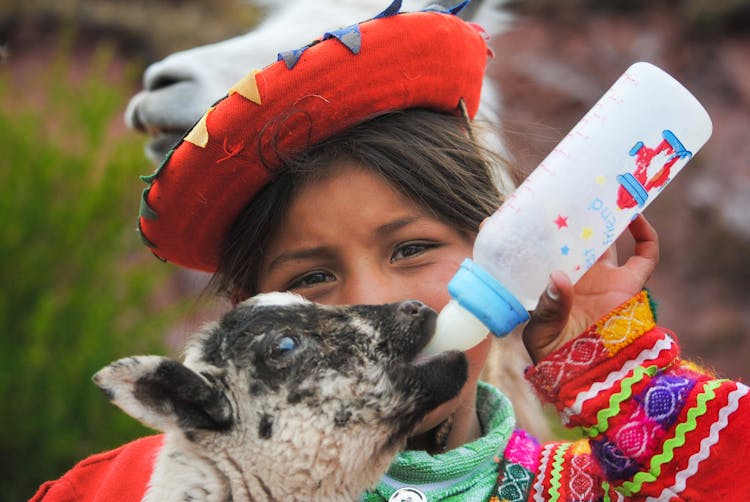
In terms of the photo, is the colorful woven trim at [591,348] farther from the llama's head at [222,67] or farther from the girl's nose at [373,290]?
the llama's head at [222,67]

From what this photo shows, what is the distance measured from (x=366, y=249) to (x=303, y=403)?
12.3 inches

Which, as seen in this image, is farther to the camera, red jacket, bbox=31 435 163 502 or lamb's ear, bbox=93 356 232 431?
red jacket, bbox=31 435 163 502

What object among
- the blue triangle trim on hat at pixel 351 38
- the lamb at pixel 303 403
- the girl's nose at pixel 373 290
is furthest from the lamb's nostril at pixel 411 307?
the blue triangle trim on hat at pixel 351 38

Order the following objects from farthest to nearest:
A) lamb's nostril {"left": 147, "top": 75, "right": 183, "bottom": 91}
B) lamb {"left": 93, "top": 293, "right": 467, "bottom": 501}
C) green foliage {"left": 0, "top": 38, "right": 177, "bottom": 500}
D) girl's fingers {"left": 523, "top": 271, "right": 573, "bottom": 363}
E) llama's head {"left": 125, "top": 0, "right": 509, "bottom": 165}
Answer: green foliage {"left": 0, "top": 38, "right": 177, "bottom": 500}, lamb's nostril {"left": 147, "top": 75, "right": 183, "bottom": 91}, llama's head {"left": 125, "top": 0, "right": 509, "bottom": 165}, lamb {"left": 93, "top": 293, "right": 467, "bottom": 501}, girl's fingers {"left": 523, "top": 271, "right": 573, "bottom": 363}

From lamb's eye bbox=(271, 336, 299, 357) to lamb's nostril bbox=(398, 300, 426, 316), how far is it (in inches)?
7.1

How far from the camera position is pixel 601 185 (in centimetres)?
126

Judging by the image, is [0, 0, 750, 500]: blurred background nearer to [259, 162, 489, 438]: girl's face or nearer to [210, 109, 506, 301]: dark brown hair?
[210, 109, 506, 301]: dark brown hair

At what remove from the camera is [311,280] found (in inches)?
64.1

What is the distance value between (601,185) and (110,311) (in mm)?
2765

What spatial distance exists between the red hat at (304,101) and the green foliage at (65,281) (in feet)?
6.11

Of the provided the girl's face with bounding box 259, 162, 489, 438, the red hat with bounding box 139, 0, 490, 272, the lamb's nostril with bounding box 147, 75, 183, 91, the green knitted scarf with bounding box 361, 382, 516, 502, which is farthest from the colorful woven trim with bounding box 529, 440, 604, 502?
the lamb's nostril with bounding box 147, 75, 183, 91

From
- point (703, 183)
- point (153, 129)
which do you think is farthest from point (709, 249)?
point (153, 129)

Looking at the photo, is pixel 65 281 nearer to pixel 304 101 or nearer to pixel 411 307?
pixel 304 101

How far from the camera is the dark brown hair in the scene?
1.62 meters
